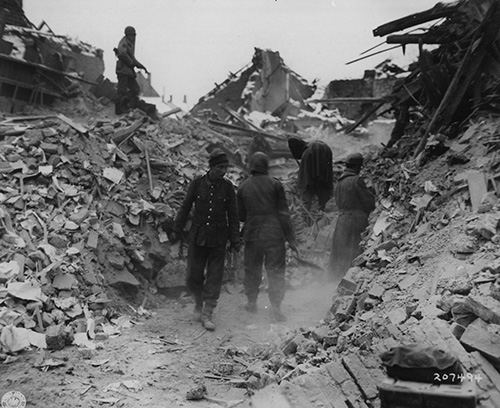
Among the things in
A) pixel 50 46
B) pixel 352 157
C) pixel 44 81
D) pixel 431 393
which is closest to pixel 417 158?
pixel 352 157

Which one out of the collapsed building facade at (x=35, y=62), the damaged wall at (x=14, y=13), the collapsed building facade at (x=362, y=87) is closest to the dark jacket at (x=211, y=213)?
the collapsed building facade at (x=35, y=62)

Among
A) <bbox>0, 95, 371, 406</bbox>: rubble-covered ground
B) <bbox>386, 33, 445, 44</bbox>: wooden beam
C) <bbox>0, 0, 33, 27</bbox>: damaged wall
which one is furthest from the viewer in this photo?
<bbox>0, 0, 33, 27</bbox>: damaged wall

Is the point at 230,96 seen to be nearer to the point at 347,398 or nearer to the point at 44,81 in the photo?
the point at 44,81

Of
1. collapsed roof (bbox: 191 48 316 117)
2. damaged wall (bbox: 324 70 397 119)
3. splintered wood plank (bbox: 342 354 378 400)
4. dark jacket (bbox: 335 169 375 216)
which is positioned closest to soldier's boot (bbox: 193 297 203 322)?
dark jacket (bbox: 335 169 375 216)

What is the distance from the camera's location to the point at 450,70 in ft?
22.1

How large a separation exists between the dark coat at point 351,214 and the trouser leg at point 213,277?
192 cm

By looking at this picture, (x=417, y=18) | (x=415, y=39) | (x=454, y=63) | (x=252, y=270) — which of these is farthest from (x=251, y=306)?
(x=417, y=18)

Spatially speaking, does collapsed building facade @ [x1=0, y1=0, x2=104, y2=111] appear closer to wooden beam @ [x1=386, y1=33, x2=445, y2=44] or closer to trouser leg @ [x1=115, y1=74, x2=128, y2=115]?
trouser leg @ [x1=115, y1=74, x2=128, y2=115]

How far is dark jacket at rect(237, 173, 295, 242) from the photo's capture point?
19.9 feet

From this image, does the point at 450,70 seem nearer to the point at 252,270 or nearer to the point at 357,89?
the point at 252,270

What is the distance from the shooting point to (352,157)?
683 centimetres

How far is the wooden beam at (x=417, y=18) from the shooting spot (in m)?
6.69

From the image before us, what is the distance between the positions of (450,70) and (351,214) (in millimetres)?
2533

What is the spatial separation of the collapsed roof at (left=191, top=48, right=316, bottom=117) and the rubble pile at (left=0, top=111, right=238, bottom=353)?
10.7 meters
